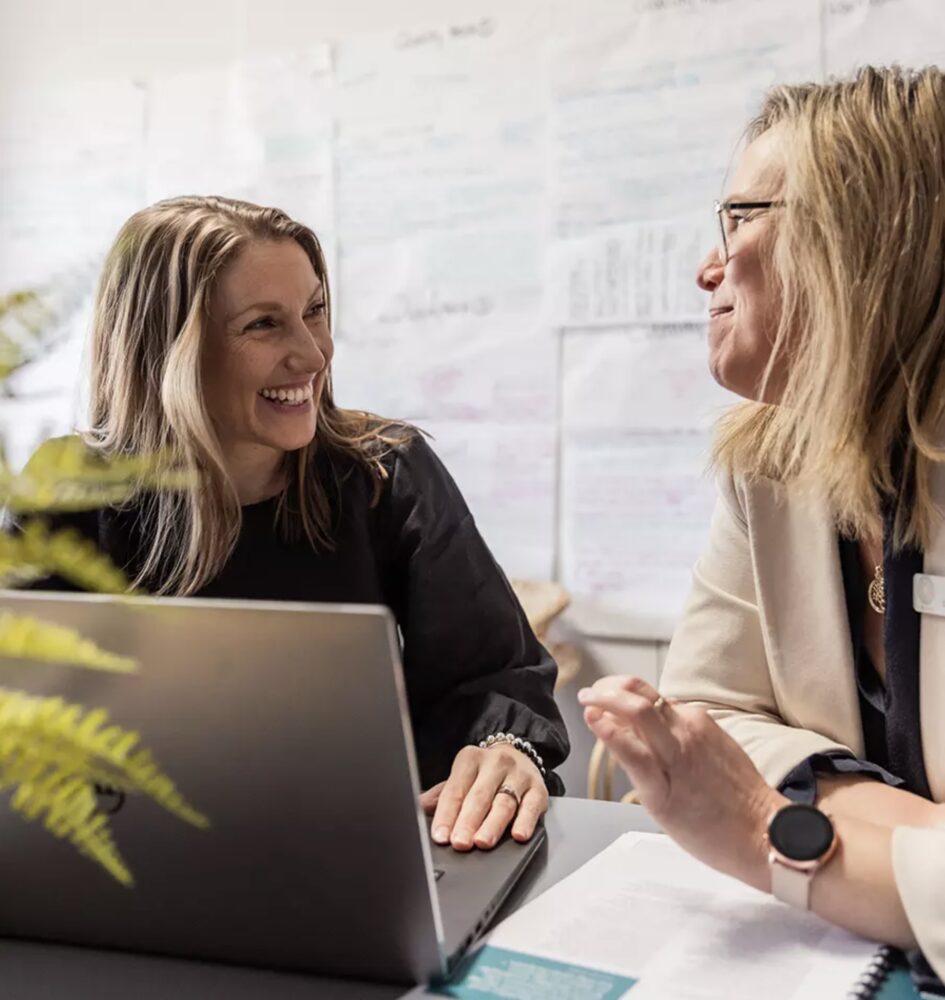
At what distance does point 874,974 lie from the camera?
75 cm

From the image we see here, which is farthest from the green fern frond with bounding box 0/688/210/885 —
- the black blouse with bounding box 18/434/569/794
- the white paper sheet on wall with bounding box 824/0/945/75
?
the white paper sheet on wall with bounding box 824/0/945/75

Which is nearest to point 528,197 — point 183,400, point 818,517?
point 183,400

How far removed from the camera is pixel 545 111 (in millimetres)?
2424

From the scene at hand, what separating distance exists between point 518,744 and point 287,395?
58cm

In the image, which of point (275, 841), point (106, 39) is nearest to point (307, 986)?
point (275, 841)

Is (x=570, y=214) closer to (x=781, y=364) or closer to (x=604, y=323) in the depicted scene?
(x=604, y=323)

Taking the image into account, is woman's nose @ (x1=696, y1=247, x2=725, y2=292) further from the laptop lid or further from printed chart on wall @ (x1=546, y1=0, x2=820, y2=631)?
printed chart on wall @ (x1=546, y1=0, x2=820, y2=631)

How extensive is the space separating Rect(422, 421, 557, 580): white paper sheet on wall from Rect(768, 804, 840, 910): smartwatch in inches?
63.1

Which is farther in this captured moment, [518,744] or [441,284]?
[441,284]

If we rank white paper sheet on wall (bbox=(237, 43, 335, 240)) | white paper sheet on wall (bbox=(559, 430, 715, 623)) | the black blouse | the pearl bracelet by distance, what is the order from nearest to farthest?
the pearl bracelet < the black blouse < white paper sheet on wall (bbox=(559, 430, 715, 623)) < white paper sheet on wall (bbox=(237, 43, 335, 240))

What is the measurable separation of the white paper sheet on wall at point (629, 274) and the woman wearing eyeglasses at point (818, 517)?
43.8 inches

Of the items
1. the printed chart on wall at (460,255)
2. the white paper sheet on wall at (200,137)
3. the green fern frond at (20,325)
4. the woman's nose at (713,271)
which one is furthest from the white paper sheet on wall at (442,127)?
the green fern frond at (20,325)

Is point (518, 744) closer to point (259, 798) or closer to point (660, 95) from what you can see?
point (259, 798)

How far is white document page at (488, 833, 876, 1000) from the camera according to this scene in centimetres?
73
